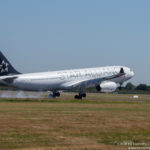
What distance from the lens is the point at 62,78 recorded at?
76000 millimetres

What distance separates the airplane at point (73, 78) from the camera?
72.1 m

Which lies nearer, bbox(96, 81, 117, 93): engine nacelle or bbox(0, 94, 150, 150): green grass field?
bbox(0, 94, 150, 150): green grass field

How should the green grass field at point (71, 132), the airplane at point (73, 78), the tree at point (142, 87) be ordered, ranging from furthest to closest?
the tree at point (142, 87) < the airplane at point (73, 78) < the green grass field at point (71, 132)

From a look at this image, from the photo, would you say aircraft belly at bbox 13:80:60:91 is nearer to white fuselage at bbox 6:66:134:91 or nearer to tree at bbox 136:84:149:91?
white fuselage at bbox 6:66:134:91

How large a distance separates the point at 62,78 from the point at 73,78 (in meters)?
2.50

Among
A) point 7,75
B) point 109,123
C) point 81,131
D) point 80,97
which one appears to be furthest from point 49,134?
point 80,97

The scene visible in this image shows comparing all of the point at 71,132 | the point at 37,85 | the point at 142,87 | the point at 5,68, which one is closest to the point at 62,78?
the point at 37,85

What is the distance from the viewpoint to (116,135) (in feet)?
82.4

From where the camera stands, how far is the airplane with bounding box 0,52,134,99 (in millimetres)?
72062

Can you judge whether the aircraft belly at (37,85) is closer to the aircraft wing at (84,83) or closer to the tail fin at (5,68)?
the aircraft wing at (84,83)

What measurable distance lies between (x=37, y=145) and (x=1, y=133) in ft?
12.9

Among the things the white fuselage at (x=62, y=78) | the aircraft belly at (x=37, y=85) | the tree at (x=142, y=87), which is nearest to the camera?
the aircraft belly at (x=37, y=85)

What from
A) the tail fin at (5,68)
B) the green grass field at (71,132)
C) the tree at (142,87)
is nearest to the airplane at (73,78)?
the tail fin at (5,68)

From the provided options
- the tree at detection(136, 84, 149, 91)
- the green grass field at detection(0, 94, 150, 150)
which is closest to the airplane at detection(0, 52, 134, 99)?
the green grass field at detection(0, 94, 150, 150)
